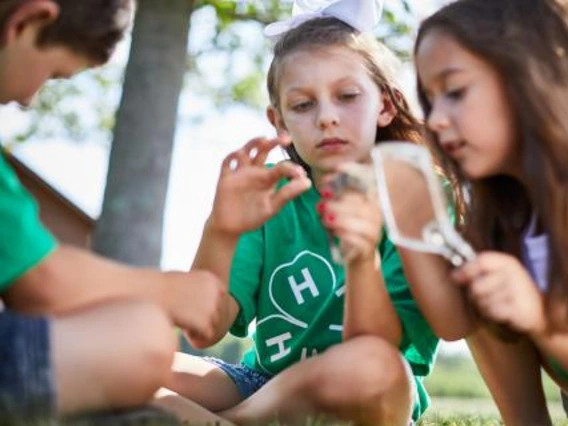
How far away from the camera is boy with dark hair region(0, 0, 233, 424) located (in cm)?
166

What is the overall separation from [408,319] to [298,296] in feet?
0.96

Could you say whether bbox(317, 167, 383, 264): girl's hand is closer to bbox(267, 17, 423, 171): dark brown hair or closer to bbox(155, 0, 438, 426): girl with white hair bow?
bbox(155, 0, 438, 426): girl with white hair bow

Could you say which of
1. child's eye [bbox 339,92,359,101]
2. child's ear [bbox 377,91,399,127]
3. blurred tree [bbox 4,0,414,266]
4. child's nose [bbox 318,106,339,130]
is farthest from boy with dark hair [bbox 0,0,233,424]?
blurred tree [bbox 4,0,414,266]

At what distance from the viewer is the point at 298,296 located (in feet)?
8.68

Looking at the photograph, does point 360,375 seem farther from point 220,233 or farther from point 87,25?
point 87,25

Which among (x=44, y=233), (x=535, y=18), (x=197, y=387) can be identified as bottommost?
(x=197, y=387)

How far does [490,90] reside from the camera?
2.20 meters

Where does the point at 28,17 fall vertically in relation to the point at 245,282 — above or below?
above

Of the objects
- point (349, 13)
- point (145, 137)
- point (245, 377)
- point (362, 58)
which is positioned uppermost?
point (349, 13)

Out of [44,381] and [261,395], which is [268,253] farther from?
[44,381]

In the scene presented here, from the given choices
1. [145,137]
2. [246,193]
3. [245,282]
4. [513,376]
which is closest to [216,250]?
[246,193]

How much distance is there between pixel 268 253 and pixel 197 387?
38cm

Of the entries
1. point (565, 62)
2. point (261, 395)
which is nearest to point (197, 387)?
point (261, 395)

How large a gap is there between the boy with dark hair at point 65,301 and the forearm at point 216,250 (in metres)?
0.38
